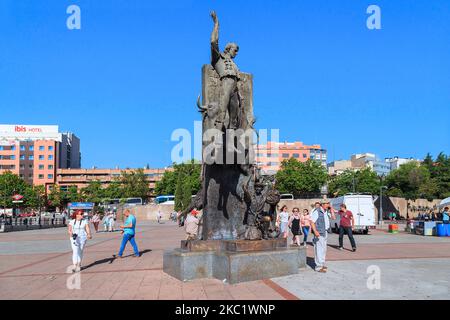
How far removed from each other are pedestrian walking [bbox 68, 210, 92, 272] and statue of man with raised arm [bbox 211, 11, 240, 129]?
15.3 feet

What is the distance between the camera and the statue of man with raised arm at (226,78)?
9.38 metres

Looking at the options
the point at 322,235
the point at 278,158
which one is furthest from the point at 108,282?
the point at 278,158

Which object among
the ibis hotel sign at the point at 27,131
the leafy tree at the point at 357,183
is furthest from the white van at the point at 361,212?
the ibis hotel sign at the point at 27,131

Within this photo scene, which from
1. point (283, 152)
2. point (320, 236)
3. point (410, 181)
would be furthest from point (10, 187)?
point (320, 236)

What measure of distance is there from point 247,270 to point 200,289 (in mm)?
1094

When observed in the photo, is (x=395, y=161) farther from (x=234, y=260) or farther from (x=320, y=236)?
(x=234, y=260)

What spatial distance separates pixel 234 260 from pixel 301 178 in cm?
7656

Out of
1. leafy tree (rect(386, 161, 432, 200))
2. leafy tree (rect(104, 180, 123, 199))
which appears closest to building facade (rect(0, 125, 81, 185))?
leafy tree (rect(104, 180, 123, 199))

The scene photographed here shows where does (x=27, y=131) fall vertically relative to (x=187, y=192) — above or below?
above

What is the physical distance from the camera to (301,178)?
8319 cm

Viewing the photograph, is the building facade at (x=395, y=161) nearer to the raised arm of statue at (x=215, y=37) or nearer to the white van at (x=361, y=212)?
the white van at (x=361, y=212)

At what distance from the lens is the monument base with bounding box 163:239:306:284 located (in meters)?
8.32

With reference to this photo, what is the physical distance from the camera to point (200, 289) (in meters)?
7.86

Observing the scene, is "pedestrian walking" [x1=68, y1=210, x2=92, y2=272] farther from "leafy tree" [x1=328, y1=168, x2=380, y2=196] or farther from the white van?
"leafy tree" [x1=328, y1=168, x2=380, y2=196]
